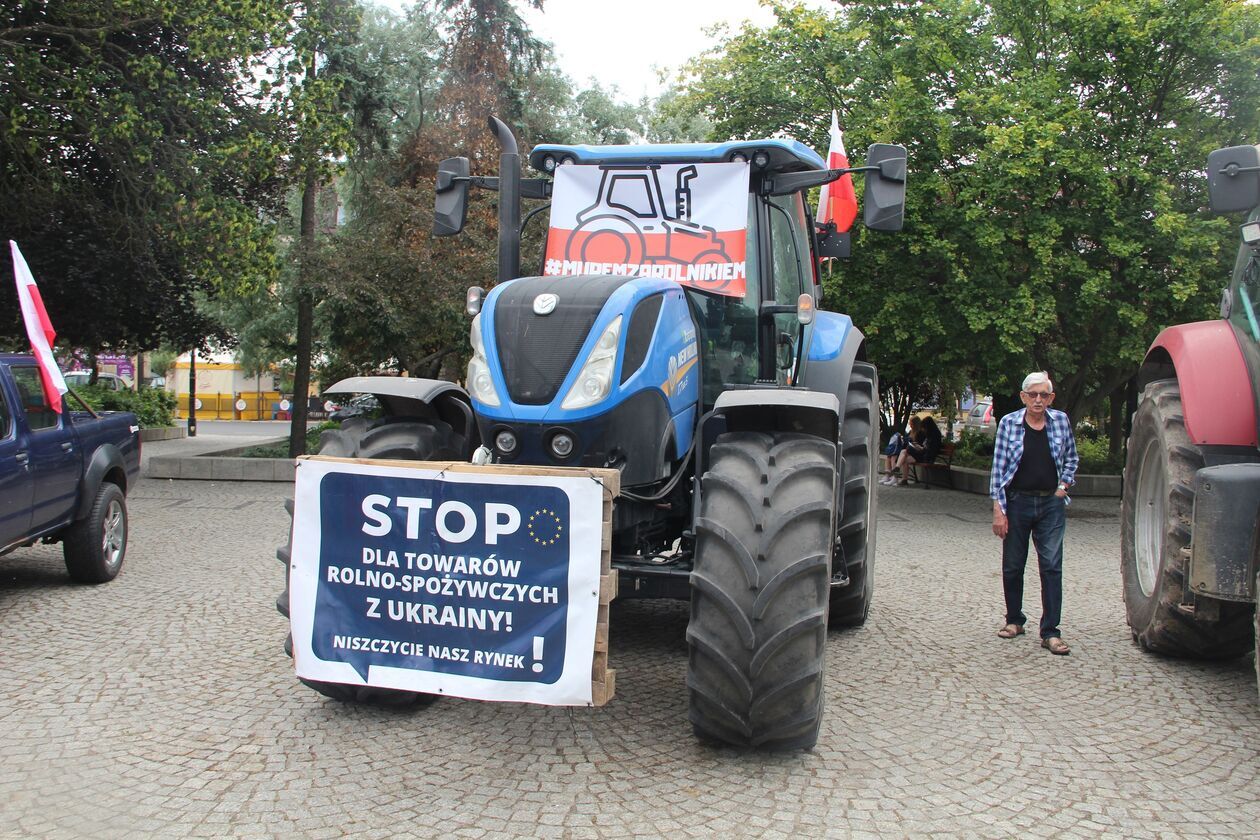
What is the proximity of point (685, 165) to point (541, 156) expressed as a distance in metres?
0.88

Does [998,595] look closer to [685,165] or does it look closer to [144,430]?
[685,165]

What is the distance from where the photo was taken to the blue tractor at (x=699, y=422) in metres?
4.08

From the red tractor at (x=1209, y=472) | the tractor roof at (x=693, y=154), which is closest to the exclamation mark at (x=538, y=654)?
the tractor roof at (x=693, y=154)

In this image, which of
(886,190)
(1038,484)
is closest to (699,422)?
(886,190)

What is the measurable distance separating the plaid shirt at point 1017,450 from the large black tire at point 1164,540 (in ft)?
1.71

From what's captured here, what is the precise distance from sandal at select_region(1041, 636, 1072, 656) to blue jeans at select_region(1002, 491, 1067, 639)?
0.13 feet

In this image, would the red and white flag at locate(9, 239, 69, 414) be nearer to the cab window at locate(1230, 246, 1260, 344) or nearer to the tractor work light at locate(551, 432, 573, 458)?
the tractor work light at locate(551, 432, 573, 458)

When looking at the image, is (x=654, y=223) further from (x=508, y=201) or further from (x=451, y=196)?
(x=451, y=196)

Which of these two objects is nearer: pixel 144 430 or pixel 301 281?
pixel 301 281

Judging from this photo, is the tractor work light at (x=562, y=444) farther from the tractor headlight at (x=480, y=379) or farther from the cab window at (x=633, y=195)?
the cab window at (x=633, y=195)

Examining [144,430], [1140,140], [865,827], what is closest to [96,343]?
[144,430]

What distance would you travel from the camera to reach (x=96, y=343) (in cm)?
1902

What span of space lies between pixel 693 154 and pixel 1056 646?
372cm

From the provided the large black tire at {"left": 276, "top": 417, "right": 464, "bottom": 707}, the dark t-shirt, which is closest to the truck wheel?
the large black tire at {"left": 276, "top": 417, "right": 464, "bottom": 707}
